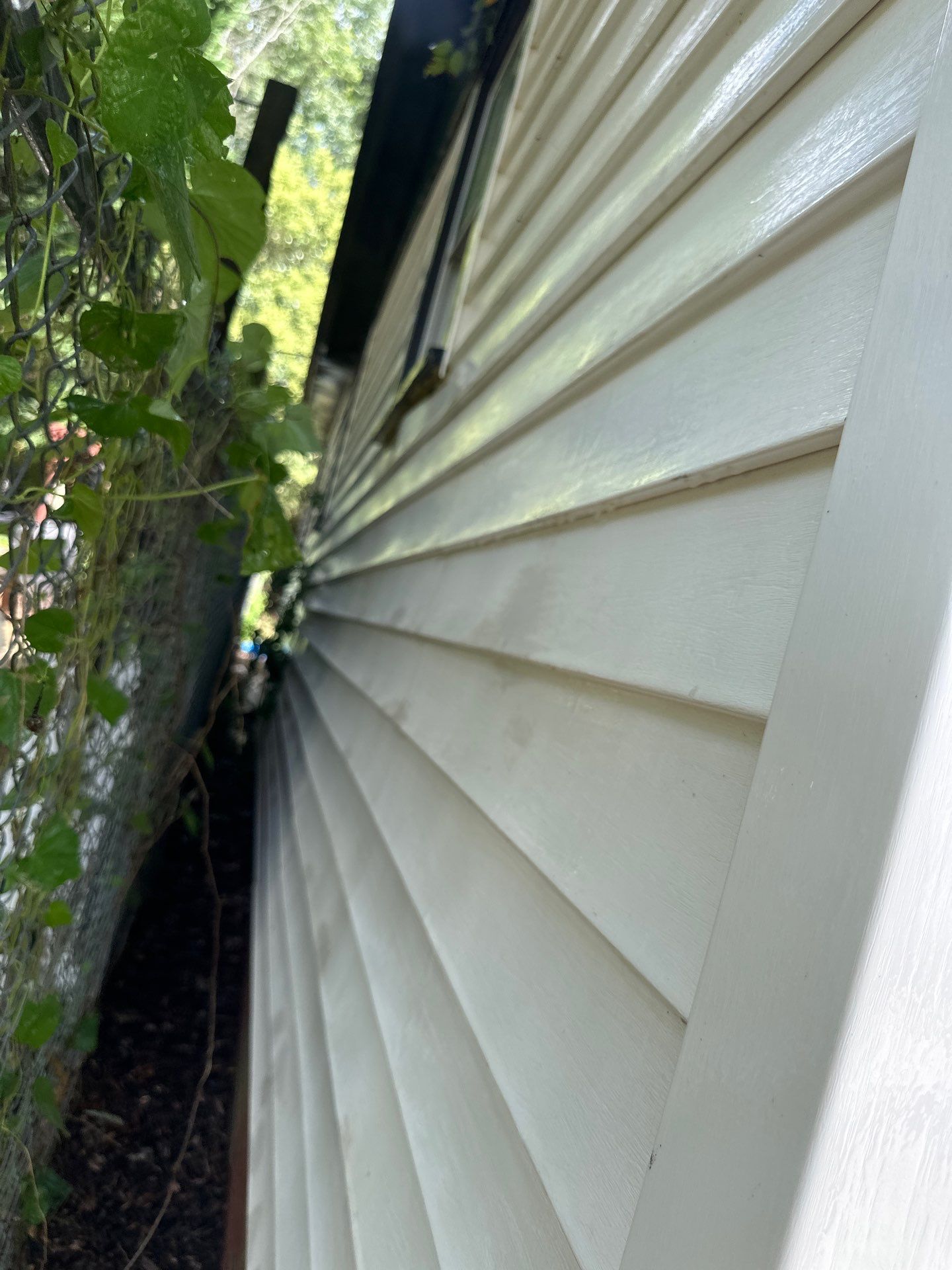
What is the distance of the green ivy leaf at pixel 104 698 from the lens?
4.83 feet

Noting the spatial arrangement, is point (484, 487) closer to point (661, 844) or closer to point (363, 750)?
point (363, 750)

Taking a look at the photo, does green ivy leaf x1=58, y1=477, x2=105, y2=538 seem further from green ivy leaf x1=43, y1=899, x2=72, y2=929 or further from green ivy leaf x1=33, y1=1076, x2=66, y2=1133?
green ivy leaf x1=33, y1=1076, x2=66, y2=1133

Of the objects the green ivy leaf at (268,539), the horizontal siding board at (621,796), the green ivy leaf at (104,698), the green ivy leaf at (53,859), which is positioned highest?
the green ivy leaf at (268,539)

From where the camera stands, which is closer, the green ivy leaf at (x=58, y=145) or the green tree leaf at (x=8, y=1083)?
the green ivy leaf at (x=58, y=145)

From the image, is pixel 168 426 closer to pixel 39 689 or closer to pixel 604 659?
pixel 39 689

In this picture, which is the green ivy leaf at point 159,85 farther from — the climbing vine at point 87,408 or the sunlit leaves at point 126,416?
the sunlit leaves at point 126,416

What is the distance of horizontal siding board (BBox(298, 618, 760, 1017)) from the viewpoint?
69 centimetres

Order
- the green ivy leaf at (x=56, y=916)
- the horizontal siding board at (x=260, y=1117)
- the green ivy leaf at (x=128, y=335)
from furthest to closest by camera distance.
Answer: the horizontal siding board at (x=260, y=1117), the green ivy leaf at (x=56, y=916), the green ivy leaf at (x=128, y=335)

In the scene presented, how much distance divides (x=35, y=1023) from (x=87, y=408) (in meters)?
0.93

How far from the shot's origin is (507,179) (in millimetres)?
2295

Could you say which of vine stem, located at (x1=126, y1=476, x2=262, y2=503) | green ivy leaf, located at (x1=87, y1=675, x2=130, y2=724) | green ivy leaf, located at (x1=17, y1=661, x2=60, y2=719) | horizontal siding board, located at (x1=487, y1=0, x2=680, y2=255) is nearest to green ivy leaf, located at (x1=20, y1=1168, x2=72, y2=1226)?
green ivy leaf, located at (x1=87, y1=675, x2=130, y2=724)

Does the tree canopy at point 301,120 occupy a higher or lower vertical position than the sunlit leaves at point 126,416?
higher

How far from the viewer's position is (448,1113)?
1.11 metres

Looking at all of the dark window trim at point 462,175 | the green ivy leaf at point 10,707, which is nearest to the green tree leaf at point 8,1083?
the green ivy leaf at point 10,707
